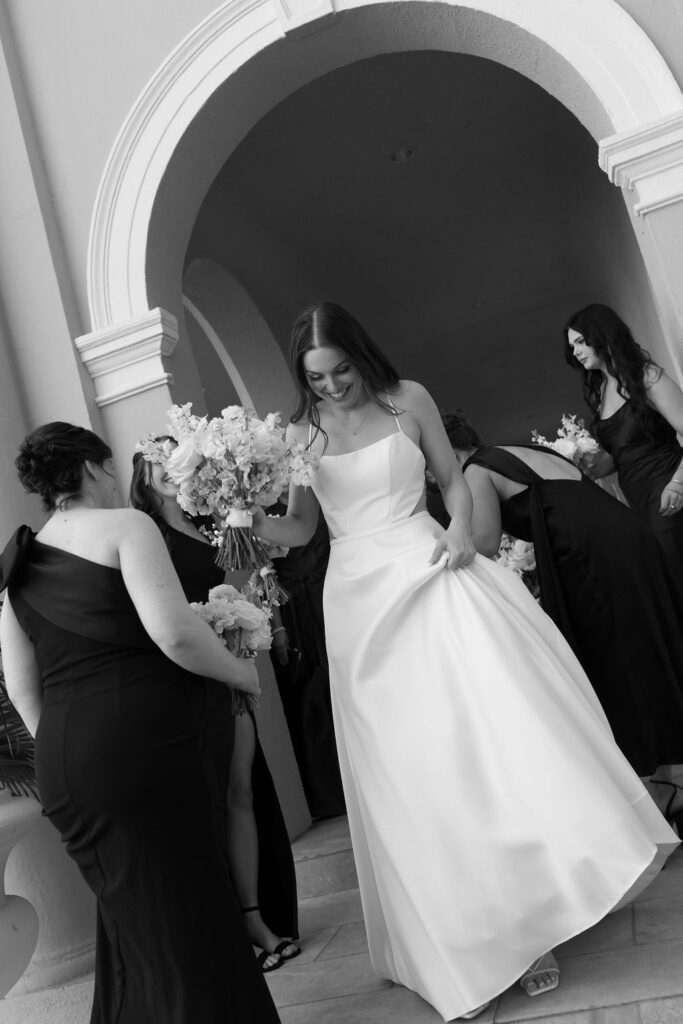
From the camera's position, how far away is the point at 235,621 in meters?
2.94

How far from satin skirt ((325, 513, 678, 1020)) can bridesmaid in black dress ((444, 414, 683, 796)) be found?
786mm

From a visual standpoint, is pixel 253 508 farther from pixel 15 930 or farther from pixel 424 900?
pixel 15 930

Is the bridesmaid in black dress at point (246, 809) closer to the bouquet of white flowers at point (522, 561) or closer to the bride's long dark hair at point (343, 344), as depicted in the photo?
the bride's long dark hair at point (343, 344)

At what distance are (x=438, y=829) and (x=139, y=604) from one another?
106 cm

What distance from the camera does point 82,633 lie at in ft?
8.40

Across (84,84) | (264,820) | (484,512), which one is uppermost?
(84,84)

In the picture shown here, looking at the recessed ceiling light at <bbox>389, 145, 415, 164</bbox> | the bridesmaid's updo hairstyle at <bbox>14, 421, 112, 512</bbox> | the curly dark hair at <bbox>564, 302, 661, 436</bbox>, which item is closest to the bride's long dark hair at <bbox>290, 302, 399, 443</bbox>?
the bridesmaid's updo hairstyle at <bbox>14, 421, 112, 512</bbox>

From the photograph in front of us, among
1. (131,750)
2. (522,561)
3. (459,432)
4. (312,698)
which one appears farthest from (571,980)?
(312,698)

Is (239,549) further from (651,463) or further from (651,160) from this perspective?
(651,160)

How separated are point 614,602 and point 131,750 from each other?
82.2 inches

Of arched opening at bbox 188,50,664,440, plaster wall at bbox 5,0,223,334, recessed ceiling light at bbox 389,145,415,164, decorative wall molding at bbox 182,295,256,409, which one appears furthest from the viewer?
decorative wall molding at bbox 182,295,256,409

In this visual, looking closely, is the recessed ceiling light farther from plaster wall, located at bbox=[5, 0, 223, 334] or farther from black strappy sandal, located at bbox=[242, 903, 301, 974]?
black strappy sandal, located at bbox=[242, 903, 301, 974]

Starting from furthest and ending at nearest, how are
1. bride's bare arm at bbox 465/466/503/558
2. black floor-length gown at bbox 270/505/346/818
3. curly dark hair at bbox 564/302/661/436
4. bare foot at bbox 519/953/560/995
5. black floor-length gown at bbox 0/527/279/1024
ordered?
black floor-length gown at bbox 270/505/346/818 → curly dark hair at bbox 564/302/661/436 → bride's bare arm at bbox 465/466/503/558 → bare foot at bbox 519/953/560/995 → black floor-length gown at bbox 0/527/279/1024

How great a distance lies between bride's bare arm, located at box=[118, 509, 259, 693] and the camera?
2.48 meters
